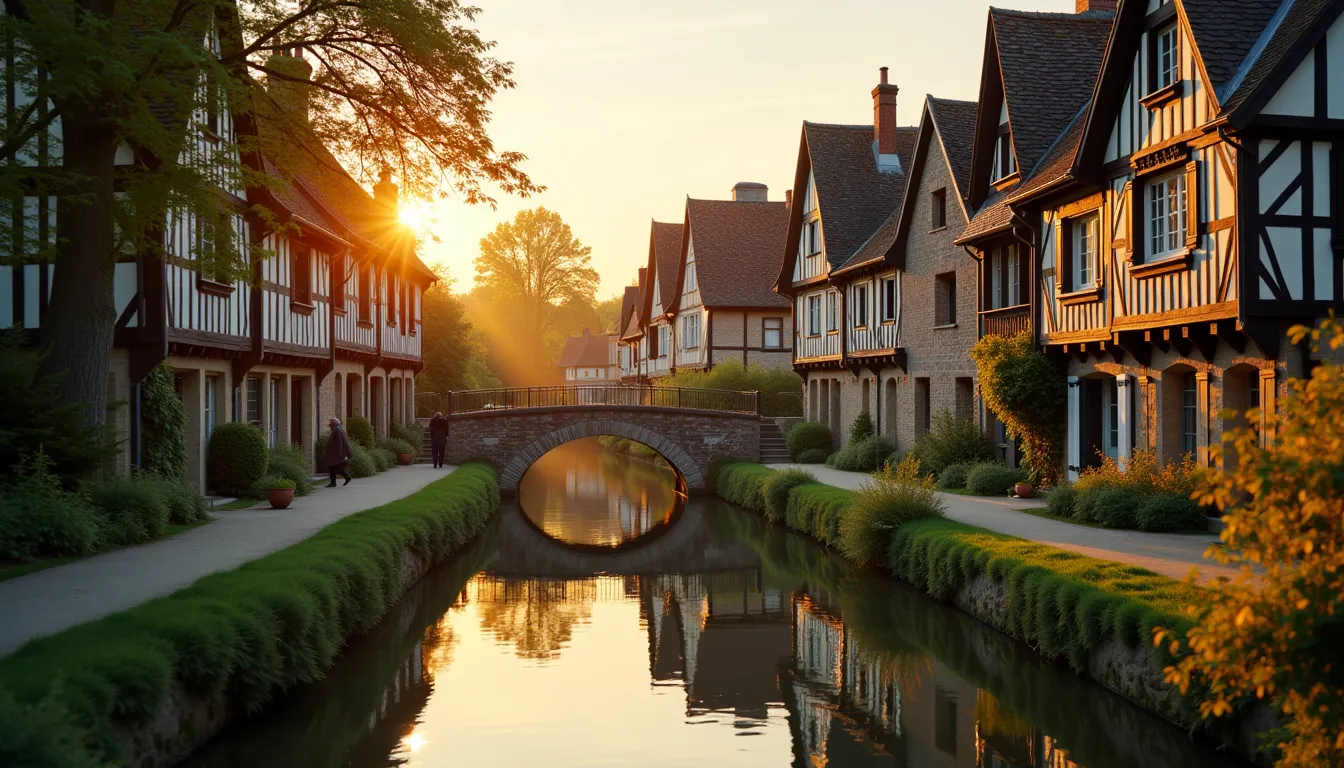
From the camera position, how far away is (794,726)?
9.81 m

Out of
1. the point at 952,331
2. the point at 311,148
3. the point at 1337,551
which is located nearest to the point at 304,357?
the point at 311,148

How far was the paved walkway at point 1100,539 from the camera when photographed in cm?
1166

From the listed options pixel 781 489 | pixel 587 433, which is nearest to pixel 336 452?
pixel 781 489

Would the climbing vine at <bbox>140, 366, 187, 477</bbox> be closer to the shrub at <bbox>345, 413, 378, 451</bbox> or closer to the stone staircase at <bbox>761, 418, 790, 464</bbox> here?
the shrub at <bbox>345, 413, 378, 451</bbox>

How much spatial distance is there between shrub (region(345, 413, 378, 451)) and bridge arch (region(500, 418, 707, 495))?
3950 millimetres

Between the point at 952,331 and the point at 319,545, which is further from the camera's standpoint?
the point at 952,331

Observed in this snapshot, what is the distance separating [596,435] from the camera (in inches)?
1193

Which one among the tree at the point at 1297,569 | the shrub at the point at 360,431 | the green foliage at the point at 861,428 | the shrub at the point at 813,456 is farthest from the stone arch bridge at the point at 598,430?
the tree at the point at 1297,569

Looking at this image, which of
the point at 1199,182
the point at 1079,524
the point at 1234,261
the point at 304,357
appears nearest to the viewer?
the point at 1234,261

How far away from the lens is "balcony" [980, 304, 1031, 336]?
65.2 feet

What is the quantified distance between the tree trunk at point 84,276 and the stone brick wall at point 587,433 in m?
16.6

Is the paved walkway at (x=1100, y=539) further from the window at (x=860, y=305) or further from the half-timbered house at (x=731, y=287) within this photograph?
the half-timbered house at (x=731, y=287)

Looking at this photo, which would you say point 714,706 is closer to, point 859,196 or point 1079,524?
point 1079,524

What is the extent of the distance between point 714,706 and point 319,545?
4.77 m
